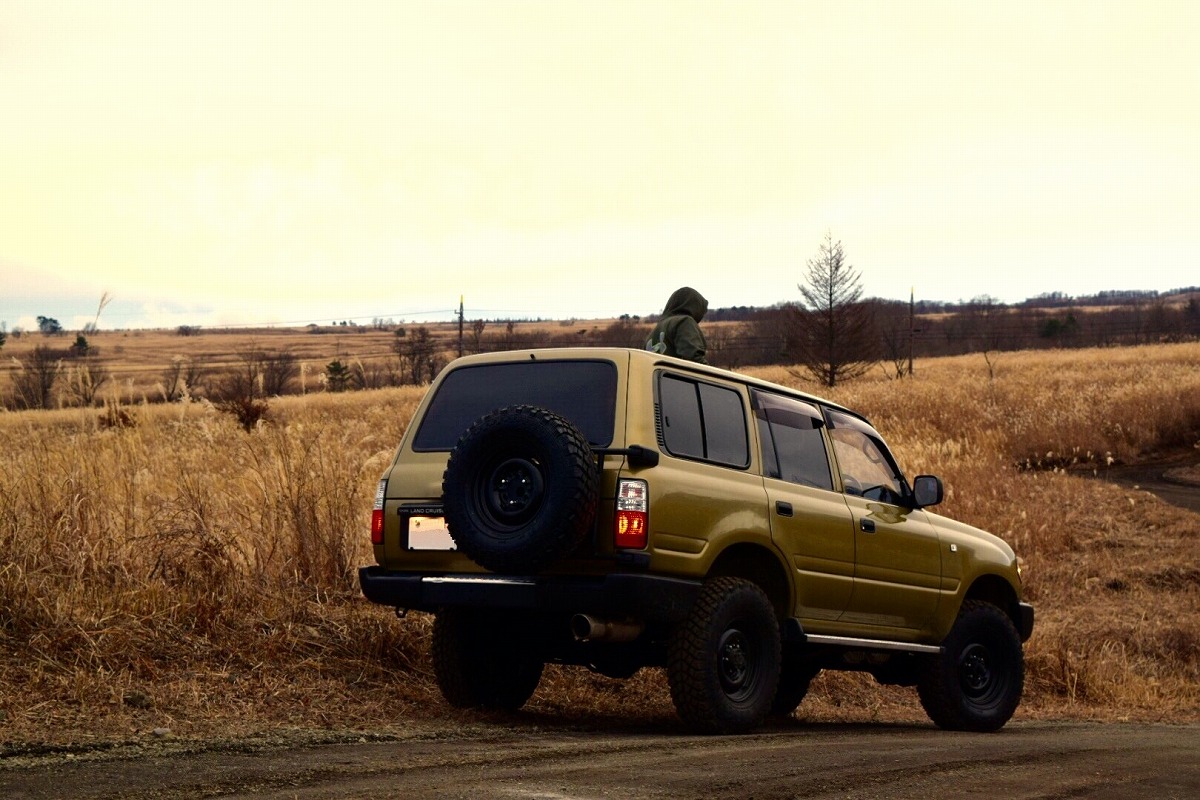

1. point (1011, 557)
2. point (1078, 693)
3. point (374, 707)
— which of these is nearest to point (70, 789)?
point (374, 707)

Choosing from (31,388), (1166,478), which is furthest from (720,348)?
(31,388)

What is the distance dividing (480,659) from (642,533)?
1.80m

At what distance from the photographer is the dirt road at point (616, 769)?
4.75 m

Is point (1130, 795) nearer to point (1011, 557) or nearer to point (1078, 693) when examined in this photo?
point (1011, 557)

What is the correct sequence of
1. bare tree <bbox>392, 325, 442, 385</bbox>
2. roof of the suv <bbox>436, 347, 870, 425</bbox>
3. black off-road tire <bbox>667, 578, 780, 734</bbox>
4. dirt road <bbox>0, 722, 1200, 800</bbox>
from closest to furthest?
dirt road <bbox>0, 722, 1200, 800</bbox> < black off-road tire <bbox>667, 578, 780, 734</bbox> < roof of the suv <bbox>436, 347, 870, 425</bbox> < bare tree <bbox>392, 325, 442, 385</bbox>

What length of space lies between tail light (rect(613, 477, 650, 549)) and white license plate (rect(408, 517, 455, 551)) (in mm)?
1004

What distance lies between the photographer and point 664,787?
4871 mm

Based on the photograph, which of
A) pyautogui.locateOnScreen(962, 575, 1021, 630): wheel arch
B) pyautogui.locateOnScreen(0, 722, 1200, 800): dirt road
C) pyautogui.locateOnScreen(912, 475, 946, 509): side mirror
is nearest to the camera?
pyautogui.locateOnScreen(0, 722, 1200, 800): dirt road

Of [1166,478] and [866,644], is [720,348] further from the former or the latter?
[866,644]

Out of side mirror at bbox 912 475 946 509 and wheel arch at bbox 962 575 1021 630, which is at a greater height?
side mirror at bbox 912 475 946 509

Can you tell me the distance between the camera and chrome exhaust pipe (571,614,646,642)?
6.26m

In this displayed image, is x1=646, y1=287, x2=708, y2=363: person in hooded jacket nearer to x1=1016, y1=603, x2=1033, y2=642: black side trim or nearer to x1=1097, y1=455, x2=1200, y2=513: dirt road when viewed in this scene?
x1=1016, y1=603, x2=1033, y2=642: black side trim

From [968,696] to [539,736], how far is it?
3771mm

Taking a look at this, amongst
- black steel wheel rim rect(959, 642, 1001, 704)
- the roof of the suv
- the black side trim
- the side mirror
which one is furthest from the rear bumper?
the black side trim
